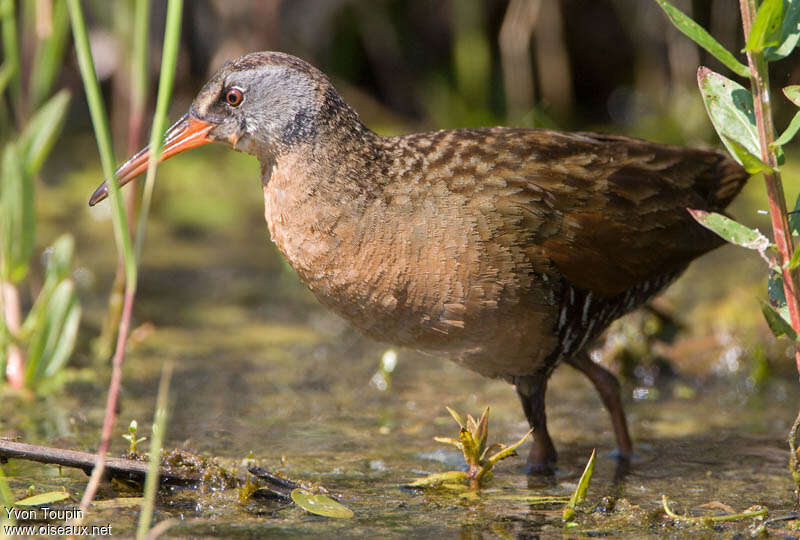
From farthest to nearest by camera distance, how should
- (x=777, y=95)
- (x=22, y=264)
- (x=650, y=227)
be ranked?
(x=777, y=95) < (x=22, y=264) < (x=650, y=227)

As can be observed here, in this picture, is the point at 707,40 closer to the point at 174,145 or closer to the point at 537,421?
the point at 537,421

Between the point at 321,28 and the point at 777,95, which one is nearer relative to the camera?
the point at 777,95

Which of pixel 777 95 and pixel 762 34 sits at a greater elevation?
pixel 777 95

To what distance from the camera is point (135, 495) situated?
10.2 ft

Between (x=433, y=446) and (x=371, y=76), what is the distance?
15.6ft

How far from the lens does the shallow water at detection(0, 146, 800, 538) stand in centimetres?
311

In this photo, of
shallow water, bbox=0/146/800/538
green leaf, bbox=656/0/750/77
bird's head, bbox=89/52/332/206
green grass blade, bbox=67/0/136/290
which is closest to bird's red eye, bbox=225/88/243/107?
bird's head, bbox=89/52/332/206

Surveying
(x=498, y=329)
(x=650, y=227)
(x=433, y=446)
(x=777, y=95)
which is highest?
(x=777, y=95)

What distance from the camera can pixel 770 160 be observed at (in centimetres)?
280

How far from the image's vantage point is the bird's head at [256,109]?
349 centimetres

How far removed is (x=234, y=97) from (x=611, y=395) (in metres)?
1.68

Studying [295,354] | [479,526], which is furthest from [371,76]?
[479,526]

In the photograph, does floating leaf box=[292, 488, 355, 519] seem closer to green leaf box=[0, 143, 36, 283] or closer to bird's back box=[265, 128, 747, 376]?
bird's back box=[265, 128, 747, 376]

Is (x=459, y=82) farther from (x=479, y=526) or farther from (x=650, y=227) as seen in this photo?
(x=479, y=526)
